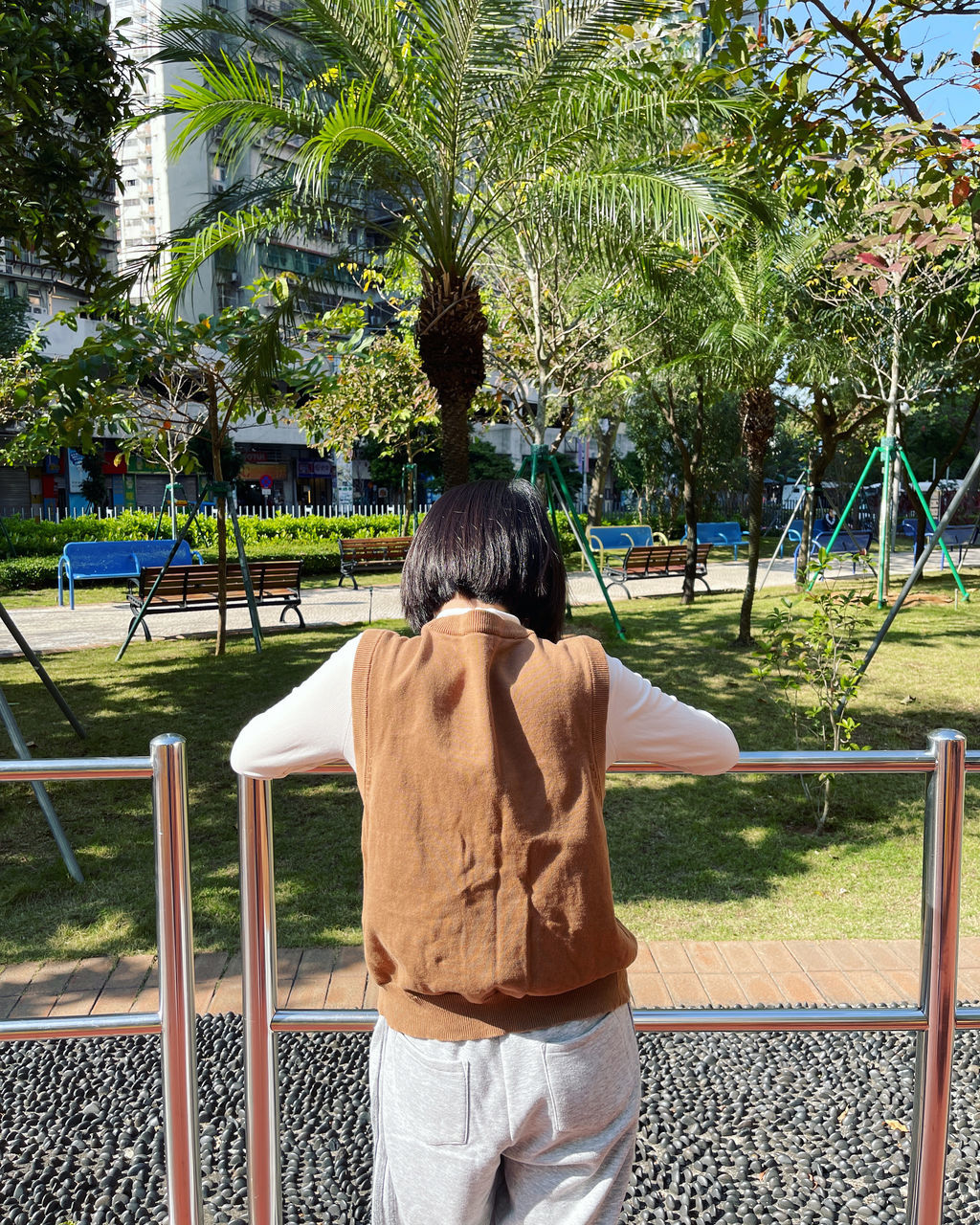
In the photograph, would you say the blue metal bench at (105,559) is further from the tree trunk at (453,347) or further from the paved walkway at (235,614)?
the tree trunk at (453,347)

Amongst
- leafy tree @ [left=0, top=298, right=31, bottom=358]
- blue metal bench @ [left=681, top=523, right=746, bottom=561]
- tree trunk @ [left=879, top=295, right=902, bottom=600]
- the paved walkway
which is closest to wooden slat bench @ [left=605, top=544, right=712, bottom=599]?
the paved walkway

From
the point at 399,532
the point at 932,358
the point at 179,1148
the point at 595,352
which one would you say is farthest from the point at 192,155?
A: the point at 179,1148

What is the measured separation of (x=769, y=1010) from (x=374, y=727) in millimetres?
1032

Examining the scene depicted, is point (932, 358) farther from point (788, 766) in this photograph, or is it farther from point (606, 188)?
point (788, 766)

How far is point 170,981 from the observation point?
1.72 meters

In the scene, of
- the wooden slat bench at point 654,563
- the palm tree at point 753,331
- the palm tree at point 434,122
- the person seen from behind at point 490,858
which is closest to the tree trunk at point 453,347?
the palm tree at point 434,122

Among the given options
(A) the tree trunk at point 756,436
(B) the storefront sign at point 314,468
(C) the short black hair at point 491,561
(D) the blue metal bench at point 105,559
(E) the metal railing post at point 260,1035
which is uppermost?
(B) the storefront sign at point 314,468

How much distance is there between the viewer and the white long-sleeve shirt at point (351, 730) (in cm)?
127

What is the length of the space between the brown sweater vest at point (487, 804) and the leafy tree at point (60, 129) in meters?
6.09

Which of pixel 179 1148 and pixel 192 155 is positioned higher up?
pixel 192 155

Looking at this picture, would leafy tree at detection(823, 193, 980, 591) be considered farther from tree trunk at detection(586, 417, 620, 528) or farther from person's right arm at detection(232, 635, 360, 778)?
person's right arm at detection(232, 635, 360, 778)

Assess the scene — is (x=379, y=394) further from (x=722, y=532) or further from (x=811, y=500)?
(x=722, y=532)

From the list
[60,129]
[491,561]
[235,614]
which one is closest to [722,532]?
[235,614]

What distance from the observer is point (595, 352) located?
59.5 feet
